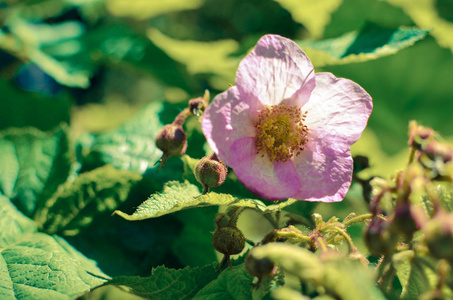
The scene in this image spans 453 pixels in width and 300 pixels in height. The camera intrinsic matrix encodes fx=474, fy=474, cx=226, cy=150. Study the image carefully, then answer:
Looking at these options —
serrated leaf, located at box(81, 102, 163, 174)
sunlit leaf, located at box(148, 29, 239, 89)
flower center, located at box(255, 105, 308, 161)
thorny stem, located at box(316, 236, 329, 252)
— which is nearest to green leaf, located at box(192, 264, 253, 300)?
thorny stem, located at box(316, 236, 329, 252)

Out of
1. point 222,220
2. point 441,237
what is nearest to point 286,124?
point 222,220

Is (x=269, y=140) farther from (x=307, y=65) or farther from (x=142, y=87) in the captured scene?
(x=142, y=87)

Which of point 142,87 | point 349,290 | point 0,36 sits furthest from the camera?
point 142,87

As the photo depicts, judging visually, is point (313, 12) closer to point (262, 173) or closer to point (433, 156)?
point (262, 173)

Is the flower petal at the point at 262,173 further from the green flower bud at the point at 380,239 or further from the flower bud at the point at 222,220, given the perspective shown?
the green flower bud at the point at 380,239

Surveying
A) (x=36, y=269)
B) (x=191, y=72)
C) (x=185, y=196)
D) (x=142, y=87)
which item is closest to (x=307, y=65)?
(x=185, y=196)

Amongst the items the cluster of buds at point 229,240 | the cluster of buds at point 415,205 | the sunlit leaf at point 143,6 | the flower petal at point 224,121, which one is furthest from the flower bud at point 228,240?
the sunlit leaf at point 143,6
